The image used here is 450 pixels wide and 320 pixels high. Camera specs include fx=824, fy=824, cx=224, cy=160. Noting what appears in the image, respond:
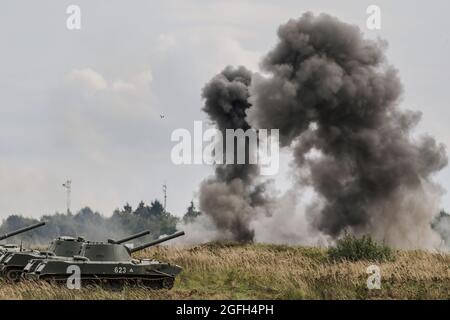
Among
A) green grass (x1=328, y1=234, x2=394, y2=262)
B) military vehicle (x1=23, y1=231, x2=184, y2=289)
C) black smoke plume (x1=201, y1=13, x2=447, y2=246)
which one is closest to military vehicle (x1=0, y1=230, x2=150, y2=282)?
military vehicle (x1=23, y1=231, x2=184, y2=289)

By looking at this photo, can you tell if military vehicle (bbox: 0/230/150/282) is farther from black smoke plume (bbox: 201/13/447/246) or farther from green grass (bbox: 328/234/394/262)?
black smoke plume (bbox: 201/13/447/246)

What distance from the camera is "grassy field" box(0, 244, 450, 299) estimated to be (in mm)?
19688

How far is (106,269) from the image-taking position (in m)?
20.7

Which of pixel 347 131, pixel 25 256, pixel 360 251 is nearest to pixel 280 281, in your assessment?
pixel 25 256

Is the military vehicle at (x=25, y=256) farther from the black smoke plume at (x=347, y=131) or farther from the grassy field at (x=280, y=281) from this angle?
the black smoke plume at (x=347, y=131)

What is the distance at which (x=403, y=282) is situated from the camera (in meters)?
22.6

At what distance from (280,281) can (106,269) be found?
492 centimetres

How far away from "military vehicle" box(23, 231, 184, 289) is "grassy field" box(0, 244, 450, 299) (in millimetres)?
328

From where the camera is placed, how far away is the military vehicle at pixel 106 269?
20438 millimetres

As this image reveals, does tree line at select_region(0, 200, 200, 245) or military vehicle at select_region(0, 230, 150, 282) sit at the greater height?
tree line at select_region(0, 200, 200, 245)

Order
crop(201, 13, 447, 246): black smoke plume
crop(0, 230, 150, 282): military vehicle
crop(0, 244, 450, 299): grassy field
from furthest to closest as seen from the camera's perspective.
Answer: crop(201, 13, 447, 246): black smoke plume, crop(0, 230, 150, 282): military vehicle, crop(0, 244, 450, 299): grassy field
